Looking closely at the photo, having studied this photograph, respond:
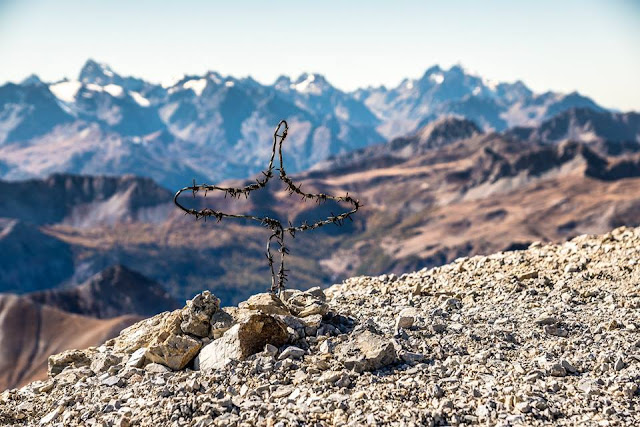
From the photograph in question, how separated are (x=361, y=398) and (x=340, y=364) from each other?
1.55 m

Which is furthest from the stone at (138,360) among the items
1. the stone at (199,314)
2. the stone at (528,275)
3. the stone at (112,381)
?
the stone at (528,275)

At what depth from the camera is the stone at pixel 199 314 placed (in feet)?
57.1

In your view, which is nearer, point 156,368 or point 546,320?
point 156,368

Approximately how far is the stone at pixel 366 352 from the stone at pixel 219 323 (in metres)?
3.34

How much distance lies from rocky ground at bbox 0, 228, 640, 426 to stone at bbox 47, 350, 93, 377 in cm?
4

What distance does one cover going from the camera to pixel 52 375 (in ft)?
61.8

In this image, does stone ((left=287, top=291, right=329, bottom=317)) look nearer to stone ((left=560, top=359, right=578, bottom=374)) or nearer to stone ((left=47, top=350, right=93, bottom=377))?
stone ((left=47, top=350, right=93, bottom=377))

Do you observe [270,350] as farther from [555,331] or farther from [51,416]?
[555,331]

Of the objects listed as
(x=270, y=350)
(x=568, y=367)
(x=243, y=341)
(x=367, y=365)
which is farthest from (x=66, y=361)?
(x=568, y=367)

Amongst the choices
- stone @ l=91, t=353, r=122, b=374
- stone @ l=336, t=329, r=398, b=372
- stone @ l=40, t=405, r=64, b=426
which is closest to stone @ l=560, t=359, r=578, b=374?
stone @ l=336, t=329, r=398, b=372

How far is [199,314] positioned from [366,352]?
5.05 metres

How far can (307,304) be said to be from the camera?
1928 centimetres

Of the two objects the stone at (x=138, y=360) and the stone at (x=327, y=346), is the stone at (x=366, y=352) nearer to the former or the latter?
the stone at (x=327, y=346)

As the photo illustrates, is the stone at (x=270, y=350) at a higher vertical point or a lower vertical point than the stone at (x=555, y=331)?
lower
